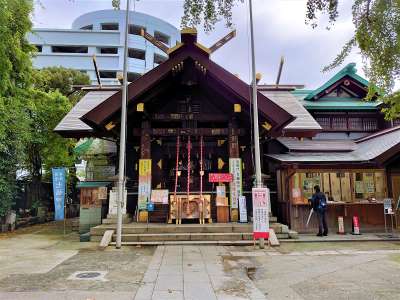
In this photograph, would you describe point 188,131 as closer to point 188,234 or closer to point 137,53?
point 188,234

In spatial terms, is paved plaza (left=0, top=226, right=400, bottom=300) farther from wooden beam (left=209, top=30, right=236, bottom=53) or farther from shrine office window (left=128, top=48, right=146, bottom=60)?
shrine office window (left=128, top=48, right=146, bottom=60)

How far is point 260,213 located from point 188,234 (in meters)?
2.69

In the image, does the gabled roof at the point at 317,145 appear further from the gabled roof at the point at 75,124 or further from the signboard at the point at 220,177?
the gabled roof at the point at 75,124

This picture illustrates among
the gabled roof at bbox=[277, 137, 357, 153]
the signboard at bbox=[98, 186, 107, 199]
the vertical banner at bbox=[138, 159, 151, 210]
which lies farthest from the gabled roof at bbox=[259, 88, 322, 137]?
the signboard at bbox=[98, 186, 107, 199]

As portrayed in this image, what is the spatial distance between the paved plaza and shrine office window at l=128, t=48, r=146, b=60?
51.4m

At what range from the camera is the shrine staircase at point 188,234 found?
10.6m

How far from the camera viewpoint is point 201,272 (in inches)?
271

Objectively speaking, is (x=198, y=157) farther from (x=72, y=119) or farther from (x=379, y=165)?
(x=379, y=165)

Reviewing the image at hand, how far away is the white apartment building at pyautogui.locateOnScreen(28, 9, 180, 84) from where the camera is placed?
177ft

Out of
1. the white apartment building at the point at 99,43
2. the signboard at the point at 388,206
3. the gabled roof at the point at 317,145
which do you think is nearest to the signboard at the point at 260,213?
the signboard at the point at 388,206

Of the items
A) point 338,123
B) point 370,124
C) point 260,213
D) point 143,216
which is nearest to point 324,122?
point 338,123

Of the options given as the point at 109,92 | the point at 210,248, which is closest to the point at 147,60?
the point at 109,92

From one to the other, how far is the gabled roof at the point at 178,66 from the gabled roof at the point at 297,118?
1453mm

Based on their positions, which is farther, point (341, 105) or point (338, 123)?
point (338, 123)
